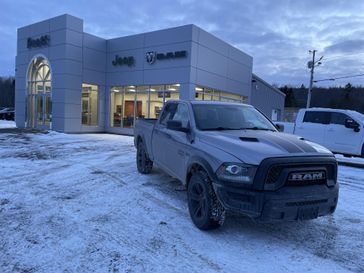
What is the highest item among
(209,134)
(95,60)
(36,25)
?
(36,25)

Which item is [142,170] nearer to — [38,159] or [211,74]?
[38,159]

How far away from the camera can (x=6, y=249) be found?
4.14 meters

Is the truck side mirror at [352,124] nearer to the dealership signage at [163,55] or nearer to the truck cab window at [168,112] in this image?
the truck cab window at [168,112]

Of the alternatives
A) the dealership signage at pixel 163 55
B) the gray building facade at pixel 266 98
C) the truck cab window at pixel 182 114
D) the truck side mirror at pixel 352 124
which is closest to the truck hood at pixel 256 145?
the truck cab window at pixel 182 114

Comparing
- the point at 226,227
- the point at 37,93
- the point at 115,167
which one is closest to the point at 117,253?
the point at 226,227

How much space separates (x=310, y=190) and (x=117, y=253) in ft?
8.22

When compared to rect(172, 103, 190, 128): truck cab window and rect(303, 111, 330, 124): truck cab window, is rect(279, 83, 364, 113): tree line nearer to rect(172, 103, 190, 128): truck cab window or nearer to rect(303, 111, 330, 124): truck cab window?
rect(303, 111, 330, 124): truck cab window

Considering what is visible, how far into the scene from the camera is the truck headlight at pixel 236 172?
4191 millimetres

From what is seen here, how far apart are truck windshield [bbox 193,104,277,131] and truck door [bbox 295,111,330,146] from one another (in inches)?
324

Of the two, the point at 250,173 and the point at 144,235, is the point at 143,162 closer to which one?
the point at 144,235

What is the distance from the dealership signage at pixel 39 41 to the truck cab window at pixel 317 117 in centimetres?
1788

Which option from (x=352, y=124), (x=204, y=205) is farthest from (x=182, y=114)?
(x=352, y=124)

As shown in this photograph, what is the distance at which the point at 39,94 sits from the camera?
82.6ft

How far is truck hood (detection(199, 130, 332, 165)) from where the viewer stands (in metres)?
4.25
